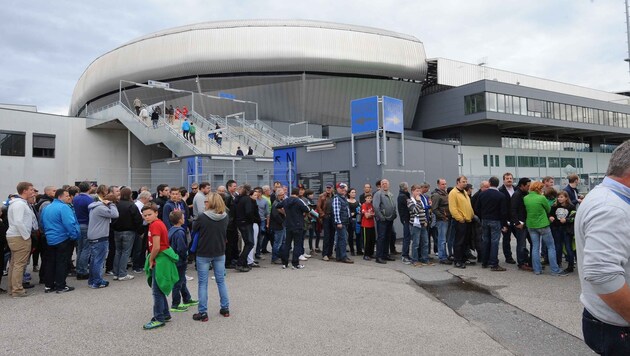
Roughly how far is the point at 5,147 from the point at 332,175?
23048 millimetres

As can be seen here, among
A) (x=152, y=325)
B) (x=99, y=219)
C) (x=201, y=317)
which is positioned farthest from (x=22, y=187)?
(x=201, y=317)

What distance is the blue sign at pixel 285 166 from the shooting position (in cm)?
1559

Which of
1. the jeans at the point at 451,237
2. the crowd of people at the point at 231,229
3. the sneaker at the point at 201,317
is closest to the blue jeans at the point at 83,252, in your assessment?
the crowd of people at the point at 231,229

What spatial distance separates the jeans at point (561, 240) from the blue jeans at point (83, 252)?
9588mm

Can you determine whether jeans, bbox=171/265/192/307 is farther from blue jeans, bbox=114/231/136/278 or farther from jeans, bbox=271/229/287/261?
jeans, bbox=271/229/287/261

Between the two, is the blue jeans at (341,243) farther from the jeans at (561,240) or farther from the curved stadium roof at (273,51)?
the curved stadium roof at (273,51)

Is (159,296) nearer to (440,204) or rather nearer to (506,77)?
(440,204)

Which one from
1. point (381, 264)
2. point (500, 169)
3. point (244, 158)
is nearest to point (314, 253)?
point (381, 264)

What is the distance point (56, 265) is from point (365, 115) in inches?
365

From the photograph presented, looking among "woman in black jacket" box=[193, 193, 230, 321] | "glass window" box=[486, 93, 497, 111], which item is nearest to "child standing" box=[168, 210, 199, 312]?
"woman in black jacket" box=[193, 193, 230, 321]

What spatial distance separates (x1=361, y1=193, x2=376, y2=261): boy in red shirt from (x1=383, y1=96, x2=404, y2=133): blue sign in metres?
3.45

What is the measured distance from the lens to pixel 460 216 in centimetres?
918

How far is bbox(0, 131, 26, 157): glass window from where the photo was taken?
85.6ft

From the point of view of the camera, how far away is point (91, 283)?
7836mm
